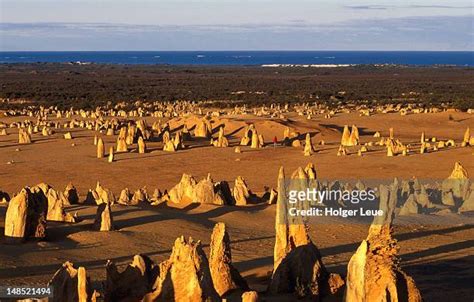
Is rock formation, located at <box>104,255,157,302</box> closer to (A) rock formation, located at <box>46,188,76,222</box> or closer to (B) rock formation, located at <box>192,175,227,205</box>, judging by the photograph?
(A) rock formation, located at <box>46,188,76,222</box>

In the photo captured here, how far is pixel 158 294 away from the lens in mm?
10578

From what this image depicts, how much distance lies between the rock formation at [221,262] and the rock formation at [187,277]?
1475 millimetres

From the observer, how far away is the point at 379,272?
9.73 meters

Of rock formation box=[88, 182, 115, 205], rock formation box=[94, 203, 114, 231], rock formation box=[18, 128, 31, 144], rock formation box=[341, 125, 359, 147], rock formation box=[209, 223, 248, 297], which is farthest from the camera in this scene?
rock formation box=[18, 128, 31, 144]

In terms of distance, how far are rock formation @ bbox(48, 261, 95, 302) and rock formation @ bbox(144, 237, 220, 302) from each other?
3.47ft

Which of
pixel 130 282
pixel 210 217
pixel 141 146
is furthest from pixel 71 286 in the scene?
pixel 141 146

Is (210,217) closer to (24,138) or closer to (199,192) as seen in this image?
(199,192)

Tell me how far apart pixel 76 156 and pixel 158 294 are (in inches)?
1040

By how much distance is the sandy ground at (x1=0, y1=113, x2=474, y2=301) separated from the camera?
14703 millimetres

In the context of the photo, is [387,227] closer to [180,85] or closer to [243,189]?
[243,189]

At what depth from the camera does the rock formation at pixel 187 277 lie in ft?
33.5

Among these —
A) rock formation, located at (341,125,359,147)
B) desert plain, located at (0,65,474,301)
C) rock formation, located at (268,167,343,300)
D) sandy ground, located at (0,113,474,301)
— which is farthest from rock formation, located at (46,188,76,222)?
rock formation, located at (341,125,359,147)

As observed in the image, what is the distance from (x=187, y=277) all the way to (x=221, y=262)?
1.84 metres

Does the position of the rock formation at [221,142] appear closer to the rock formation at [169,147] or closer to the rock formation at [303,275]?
the rock formation at [169,147]
